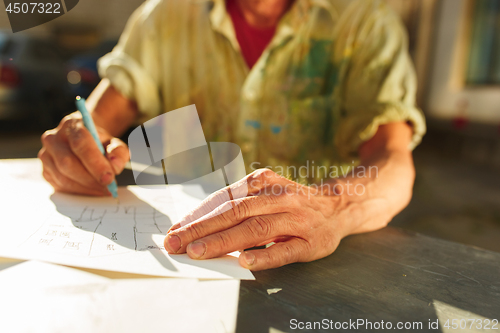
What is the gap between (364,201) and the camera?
645 mm

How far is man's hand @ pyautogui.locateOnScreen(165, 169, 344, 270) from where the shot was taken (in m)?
0.46

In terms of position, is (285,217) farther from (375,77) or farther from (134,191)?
(375,77)

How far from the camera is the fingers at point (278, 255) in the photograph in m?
0.45

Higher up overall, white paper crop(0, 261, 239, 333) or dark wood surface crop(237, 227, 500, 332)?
white paper crop(0, 261, 239, 333)

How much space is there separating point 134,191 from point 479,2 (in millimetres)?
5021

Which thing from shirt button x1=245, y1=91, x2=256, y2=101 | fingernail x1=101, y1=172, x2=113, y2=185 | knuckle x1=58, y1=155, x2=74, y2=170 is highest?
shirt button x1=245, y1=91, x2=256, y2=101

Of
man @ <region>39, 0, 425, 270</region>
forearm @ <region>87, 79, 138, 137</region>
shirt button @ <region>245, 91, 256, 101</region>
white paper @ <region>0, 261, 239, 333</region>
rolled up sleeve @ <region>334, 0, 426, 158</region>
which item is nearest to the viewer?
white paper @ <region>0, 261, 239, 333</region>

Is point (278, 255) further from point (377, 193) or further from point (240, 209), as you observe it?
point (377, 193)

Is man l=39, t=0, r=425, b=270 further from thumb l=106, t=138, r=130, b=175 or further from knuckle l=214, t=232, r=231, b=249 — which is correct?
knuckle l=214, t=232, r=231, b=249

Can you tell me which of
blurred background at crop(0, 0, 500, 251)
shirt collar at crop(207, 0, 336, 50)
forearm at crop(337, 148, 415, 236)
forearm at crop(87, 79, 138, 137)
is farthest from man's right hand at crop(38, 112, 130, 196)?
blurred background at crop(0, 0, 500, 251)

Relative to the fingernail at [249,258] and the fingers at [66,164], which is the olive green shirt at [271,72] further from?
the fingernail at [249,258]

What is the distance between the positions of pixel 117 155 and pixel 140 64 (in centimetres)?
60

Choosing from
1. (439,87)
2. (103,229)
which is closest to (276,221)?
(103,229)

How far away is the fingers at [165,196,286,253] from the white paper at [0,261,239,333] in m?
0.07
